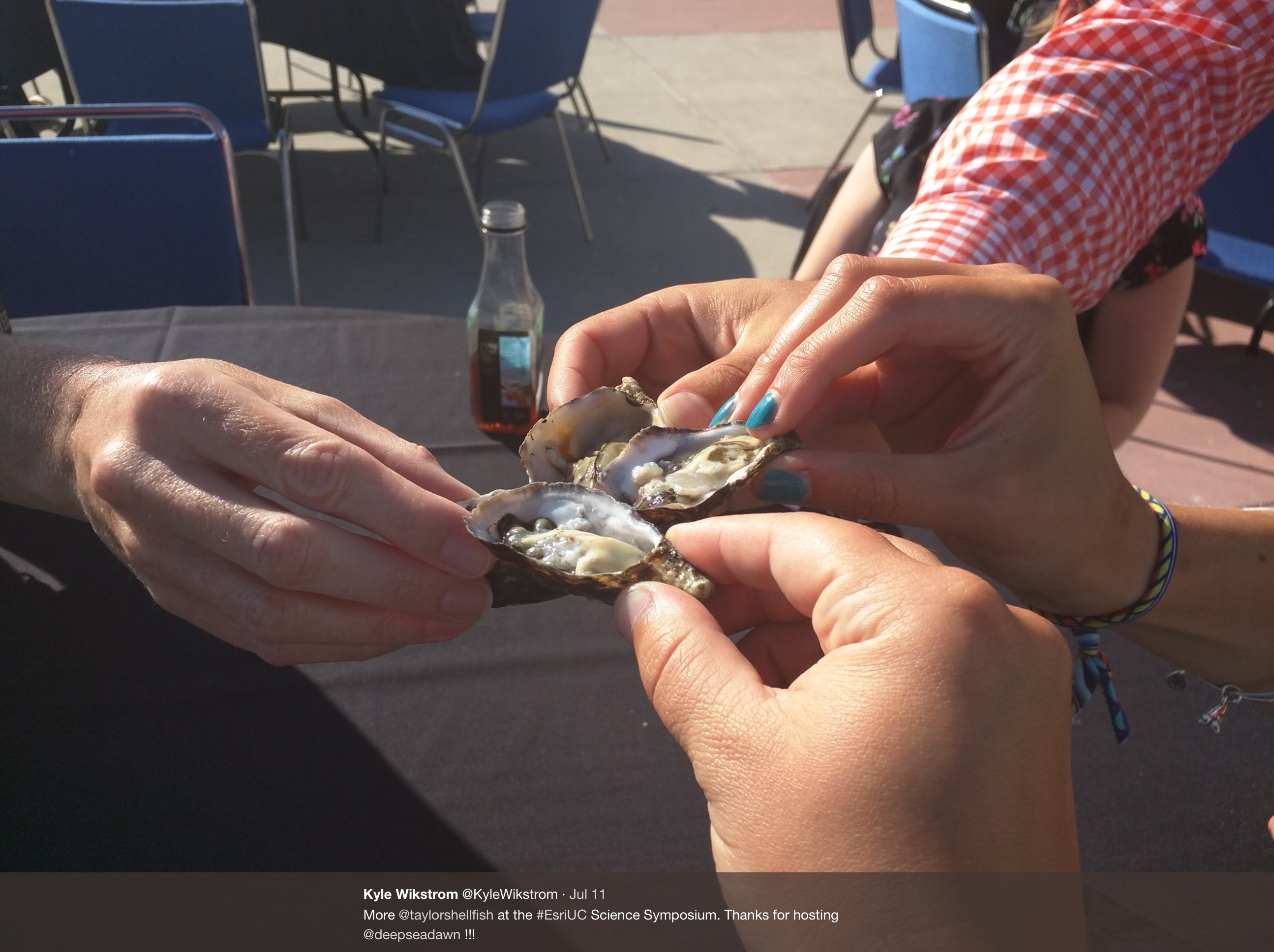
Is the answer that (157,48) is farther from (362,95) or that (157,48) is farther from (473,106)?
(362,95)

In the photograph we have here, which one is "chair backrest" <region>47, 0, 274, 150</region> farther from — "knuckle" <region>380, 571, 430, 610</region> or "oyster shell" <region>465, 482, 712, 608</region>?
"knuckle" <region>380, 571, 430, 610</region>

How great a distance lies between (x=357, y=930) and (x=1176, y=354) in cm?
424

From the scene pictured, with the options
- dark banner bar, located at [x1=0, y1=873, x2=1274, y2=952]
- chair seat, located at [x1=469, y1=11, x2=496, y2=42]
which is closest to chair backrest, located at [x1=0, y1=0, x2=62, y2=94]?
chair seat, located at [x1=469, y1=11, x2=496, y2=42]

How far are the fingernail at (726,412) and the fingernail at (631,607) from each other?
0.31 m

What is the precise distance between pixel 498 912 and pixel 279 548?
43 cm

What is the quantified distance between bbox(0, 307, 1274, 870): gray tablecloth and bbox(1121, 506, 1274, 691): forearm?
8cm

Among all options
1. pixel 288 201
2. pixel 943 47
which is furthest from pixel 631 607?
pixel 288 201

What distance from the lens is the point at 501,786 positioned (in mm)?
1030

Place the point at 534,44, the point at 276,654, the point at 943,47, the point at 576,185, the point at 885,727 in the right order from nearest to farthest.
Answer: the point at 885,727 → the point at 276,654 → the point at 943,47 → the point at 534,44 → the point at 576,185

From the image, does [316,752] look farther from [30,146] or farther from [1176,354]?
[1176,354]

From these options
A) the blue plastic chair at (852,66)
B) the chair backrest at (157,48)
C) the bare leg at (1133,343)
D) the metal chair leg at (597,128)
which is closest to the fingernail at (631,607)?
the bare leg at (1133,343)

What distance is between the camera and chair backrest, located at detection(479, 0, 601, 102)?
3.90 m

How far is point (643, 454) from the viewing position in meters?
1.24

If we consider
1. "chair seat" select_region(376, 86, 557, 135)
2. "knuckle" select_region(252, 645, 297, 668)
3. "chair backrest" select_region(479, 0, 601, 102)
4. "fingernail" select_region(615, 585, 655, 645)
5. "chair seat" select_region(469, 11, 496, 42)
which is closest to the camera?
"fingernail" select_region(615, 585, 655, 645)
